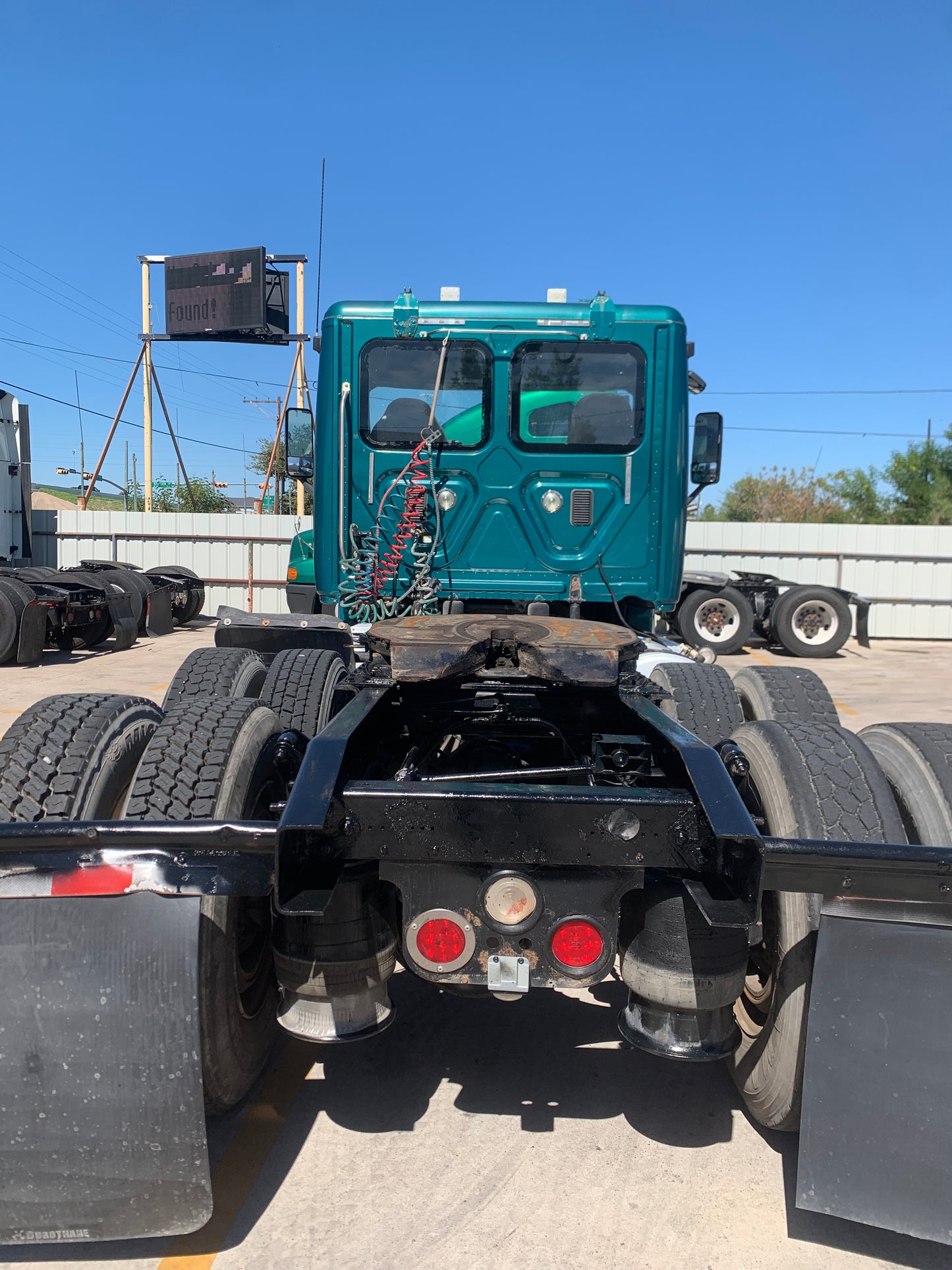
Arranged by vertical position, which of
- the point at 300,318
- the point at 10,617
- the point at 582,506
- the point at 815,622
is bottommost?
the point at 815,622

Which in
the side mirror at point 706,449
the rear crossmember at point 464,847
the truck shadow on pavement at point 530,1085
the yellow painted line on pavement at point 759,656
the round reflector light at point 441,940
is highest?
→ the side mirror at point 706,449

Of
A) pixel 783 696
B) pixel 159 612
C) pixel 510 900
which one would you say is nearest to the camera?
pixel 510 900

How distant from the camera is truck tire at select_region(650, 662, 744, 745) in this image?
386 centimetres

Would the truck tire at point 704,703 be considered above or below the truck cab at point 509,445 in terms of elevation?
below

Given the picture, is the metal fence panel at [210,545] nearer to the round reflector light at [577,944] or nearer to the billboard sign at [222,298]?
the billboard sign at [222,298]

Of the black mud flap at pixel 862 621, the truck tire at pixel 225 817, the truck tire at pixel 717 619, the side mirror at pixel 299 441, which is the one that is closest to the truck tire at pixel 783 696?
the truck tire at pixel 225 817

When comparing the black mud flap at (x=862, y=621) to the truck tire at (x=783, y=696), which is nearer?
the truck tire at (x=783, y=696)

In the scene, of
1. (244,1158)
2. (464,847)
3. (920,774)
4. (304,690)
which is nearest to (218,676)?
(304,690)

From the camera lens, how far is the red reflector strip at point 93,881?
75.3 inches

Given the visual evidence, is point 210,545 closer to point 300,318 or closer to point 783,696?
point 300,318

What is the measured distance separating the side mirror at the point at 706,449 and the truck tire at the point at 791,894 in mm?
2929

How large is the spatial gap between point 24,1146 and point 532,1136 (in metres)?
1.29

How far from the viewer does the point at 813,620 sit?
14297mm

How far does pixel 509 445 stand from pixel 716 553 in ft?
43.8
